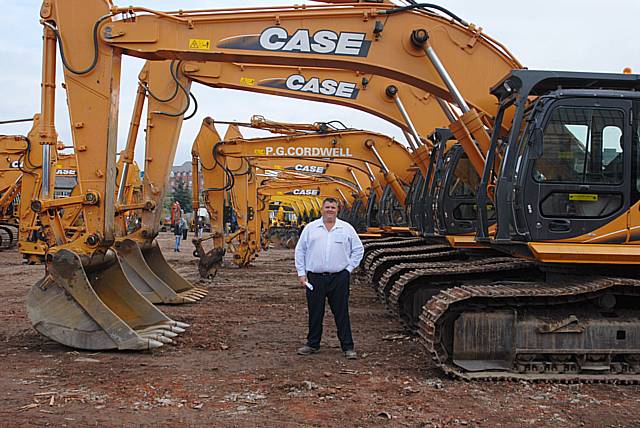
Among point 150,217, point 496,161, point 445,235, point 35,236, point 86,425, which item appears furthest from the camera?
point 35,236

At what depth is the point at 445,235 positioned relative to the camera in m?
10.2

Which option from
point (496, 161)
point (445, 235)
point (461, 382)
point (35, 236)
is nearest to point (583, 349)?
point (461, 382)

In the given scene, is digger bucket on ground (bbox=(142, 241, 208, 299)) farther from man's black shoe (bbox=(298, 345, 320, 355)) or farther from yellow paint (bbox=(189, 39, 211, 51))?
man's black shoe (bbox=(298, 345, 320, 355))

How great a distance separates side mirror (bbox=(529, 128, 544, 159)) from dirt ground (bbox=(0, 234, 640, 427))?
2.07 meters

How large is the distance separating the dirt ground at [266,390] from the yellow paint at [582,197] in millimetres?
1700

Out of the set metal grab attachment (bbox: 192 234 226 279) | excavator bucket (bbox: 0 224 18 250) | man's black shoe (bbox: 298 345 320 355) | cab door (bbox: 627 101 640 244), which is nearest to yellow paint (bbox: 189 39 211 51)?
man's black shoe (bbox: 298 345 320 355)

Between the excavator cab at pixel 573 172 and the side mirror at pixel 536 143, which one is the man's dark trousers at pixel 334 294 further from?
the side mirror at pixel 536 143

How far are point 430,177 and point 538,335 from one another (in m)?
4.81

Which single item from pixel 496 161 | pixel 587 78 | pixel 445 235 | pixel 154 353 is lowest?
pixel 154 353

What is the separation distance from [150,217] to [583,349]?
7568 mm

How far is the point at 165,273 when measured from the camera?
13.1 meters

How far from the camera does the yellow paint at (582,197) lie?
7121mm

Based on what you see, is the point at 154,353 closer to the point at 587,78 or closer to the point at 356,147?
the point at 587,78

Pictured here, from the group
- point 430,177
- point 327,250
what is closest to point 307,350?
point 327,250
